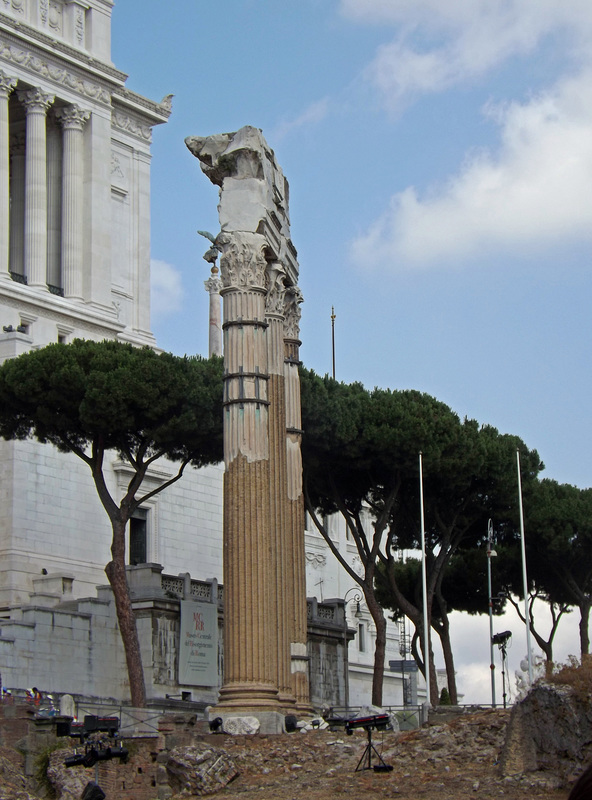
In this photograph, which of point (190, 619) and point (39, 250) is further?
point (39, 250)

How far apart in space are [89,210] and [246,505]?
124ft

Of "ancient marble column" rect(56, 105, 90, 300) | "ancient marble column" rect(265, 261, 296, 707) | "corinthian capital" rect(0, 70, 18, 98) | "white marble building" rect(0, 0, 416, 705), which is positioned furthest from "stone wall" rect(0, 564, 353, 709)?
"corinthian capital" rect(0, 70, 18, 98)

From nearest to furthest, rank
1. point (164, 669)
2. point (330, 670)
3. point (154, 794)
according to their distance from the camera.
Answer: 1. point (154, 794)
2. point (164, 669)
3. point (330, 670)

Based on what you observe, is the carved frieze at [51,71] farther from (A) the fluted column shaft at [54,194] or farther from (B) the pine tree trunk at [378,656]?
(B) the pine tree trunk at [378,656]

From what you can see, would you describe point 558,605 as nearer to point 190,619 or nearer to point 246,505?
point 190,619

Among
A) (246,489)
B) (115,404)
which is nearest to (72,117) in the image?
(115,404)

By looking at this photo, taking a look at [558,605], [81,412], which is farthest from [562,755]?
[558,605]

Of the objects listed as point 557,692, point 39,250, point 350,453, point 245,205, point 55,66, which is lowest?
point 557,692

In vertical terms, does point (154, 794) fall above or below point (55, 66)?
below

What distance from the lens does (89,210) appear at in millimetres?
59969

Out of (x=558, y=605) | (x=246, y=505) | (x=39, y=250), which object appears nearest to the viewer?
(x=246, y=505)

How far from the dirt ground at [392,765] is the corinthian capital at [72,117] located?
1657 inches

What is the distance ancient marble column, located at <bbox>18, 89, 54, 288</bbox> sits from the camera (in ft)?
187

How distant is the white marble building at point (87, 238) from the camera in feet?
153
